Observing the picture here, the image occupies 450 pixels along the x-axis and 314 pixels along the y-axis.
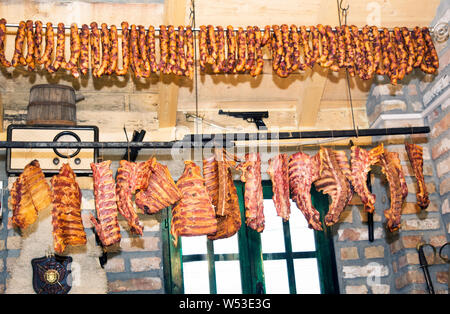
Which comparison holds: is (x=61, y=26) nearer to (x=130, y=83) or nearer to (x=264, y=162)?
(x=130, y=83)

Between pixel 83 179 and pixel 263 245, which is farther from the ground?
pixel 83 179

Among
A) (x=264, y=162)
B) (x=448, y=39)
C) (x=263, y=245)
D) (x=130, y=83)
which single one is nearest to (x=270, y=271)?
(x=263, y=245)

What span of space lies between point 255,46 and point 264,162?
6.41 feet

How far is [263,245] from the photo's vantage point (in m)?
6.24

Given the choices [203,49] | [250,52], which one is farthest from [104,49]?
[250,52]

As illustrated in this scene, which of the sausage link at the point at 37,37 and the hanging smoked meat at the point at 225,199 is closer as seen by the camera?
the hanging smoked meat at the point at 225,199

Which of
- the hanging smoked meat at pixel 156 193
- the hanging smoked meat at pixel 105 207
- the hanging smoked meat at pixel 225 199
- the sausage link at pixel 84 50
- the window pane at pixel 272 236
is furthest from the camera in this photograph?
the window pane at pixel 272 236

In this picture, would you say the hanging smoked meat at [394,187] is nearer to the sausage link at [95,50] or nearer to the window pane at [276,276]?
the window pane at [276,276]

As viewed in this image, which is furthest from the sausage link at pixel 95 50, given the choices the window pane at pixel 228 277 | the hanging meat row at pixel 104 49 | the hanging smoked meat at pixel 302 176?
the window pane at pixel 228 277

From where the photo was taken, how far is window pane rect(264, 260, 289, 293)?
612cm

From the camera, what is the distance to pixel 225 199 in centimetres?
462

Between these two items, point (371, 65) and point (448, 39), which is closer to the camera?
point (371, 65)

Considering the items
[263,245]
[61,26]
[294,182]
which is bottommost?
[263,245]

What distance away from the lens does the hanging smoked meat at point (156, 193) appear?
4.53 meters
